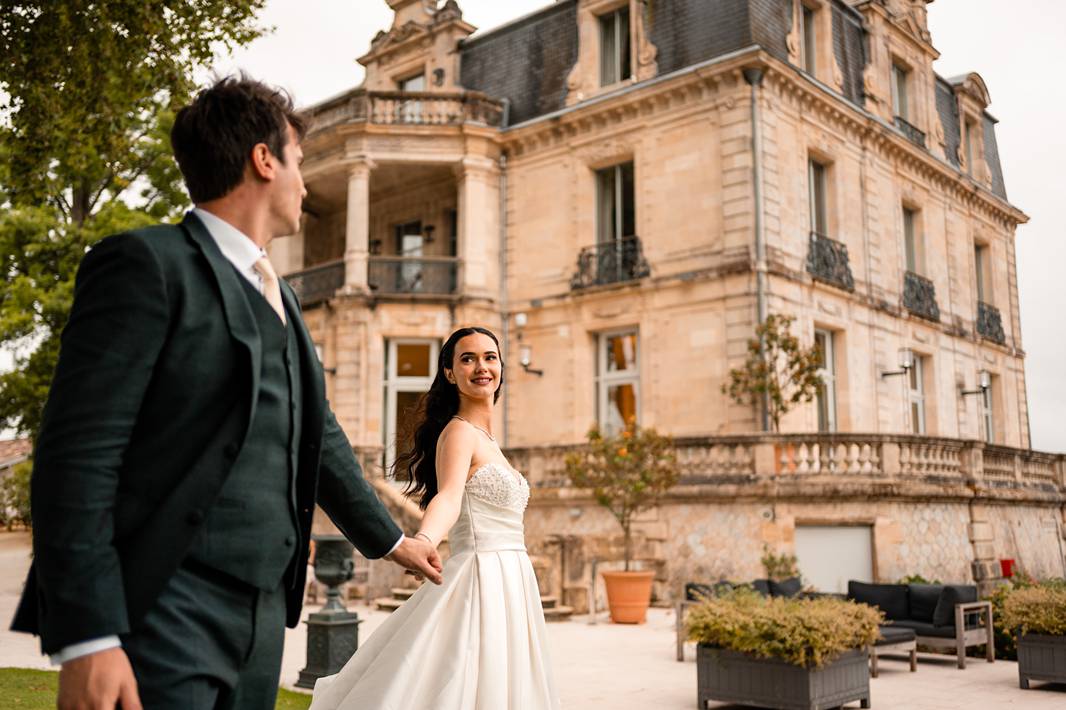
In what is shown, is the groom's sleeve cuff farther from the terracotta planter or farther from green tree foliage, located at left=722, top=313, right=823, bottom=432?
green tree foliage, located at left=722, top=313, right=823, bottom=432

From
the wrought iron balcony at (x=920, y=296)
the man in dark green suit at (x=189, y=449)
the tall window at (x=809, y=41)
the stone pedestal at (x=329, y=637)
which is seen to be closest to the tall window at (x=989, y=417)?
the wrought iron balcony at (x=920, y=296)

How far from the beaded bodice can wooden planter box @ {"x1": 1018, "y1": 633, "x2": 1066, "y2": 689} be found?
668 cm

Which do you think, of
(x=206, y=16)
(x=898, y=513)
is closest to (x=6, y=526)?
(x=206, y=16)

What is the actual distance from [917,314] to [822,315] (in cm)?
378

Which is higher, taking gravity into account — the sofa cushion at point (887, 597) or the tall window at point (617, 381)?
the tall window at point (617, 381)

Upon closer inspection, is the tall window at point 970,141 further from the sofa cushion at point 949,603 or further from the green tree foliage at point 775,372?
the sofa cushion at point 949,603

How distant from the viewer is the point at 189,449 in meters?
2.11

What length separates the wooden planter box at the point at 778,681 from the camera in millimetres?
7504

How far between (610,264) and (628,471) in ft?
19.9

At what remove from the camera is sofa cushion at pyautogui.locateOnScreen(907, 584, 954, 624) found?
11172 millimetres

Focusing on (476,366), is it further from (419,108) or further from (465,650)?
(419,108)

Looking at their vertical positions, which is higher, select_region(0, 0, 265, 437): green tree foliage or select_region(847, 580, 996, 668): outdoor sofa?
select_region(0, 0, 265, 437): green tree foliage

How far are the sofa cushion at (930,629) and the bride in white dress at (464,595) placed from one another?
7568 millimetres

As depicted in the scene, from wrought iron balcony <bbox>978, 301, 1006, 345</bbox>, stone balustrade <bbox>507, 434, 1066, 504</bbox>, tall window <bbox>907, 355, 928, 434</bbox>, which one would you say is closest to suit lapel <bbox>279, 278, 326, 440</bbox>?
stone balustrade <bbox>507, 434, 1066, 504</bbox>
